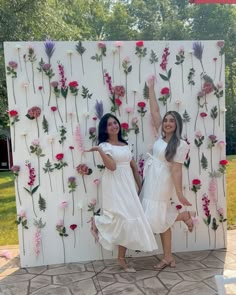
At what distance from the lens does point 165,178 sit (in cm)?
312

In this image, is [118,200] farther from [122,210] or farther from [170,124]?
[170,124]

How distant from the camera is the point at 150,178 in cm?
318

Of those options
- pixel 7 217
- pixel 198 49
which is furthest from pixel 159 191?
pixel 7 217

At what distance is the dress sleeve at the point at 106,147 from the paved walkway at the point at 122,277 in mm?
1058

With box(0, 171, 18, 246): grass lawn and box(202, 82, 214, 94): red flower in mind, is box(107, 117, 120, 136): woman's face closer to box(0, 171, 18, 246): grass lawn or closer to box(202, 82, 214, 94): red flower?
box(202, 82, 214, 94): red flower

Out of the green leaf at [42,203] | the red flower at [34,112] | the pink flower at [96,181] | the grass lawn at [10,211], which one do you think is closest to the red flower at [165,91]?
the pink flower at [96,181]

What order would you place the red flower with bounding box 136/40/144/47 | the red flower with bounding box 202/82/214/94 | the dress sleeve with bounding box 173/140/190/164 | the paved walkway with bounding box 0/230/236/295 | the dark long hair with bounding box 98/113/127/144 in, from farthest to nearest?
the red flower with bounding box 202/82/214/94 → the red flower with bounding box 136/40/144/47 → the dark long hair with bounding box 98/113/127/144 → the dress sleeve with bounding box 173/140/190/164 → the paved walkway with bounding box 0/230/236/295

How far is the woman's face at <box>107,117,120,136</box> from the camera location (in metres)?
3.13

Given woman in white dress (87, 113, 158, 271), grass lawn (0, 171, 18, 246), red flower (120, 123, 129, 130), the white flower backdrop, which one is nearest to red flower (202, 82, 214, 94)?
the white flower backdrop

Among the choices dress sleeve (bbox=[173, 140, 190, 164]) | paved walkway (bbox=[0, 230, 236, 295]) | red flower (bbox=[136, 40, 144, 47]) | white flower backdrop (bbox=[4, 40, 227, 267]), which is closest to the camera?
paved walkway (bbox=[0, 230, 236, 295])

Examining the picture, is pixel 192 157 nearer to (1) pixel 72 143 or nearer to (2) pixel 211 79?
(2) pixel 211 79

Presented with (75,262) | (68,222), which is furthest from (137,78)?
(75,262)

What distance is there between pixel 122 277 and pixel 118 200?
0.65 m

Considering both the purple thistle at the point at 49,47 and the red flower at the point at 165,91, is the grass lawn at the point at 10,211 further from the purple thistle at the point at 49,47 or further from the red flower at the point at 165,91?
the purple thistle at the point at 49,47
